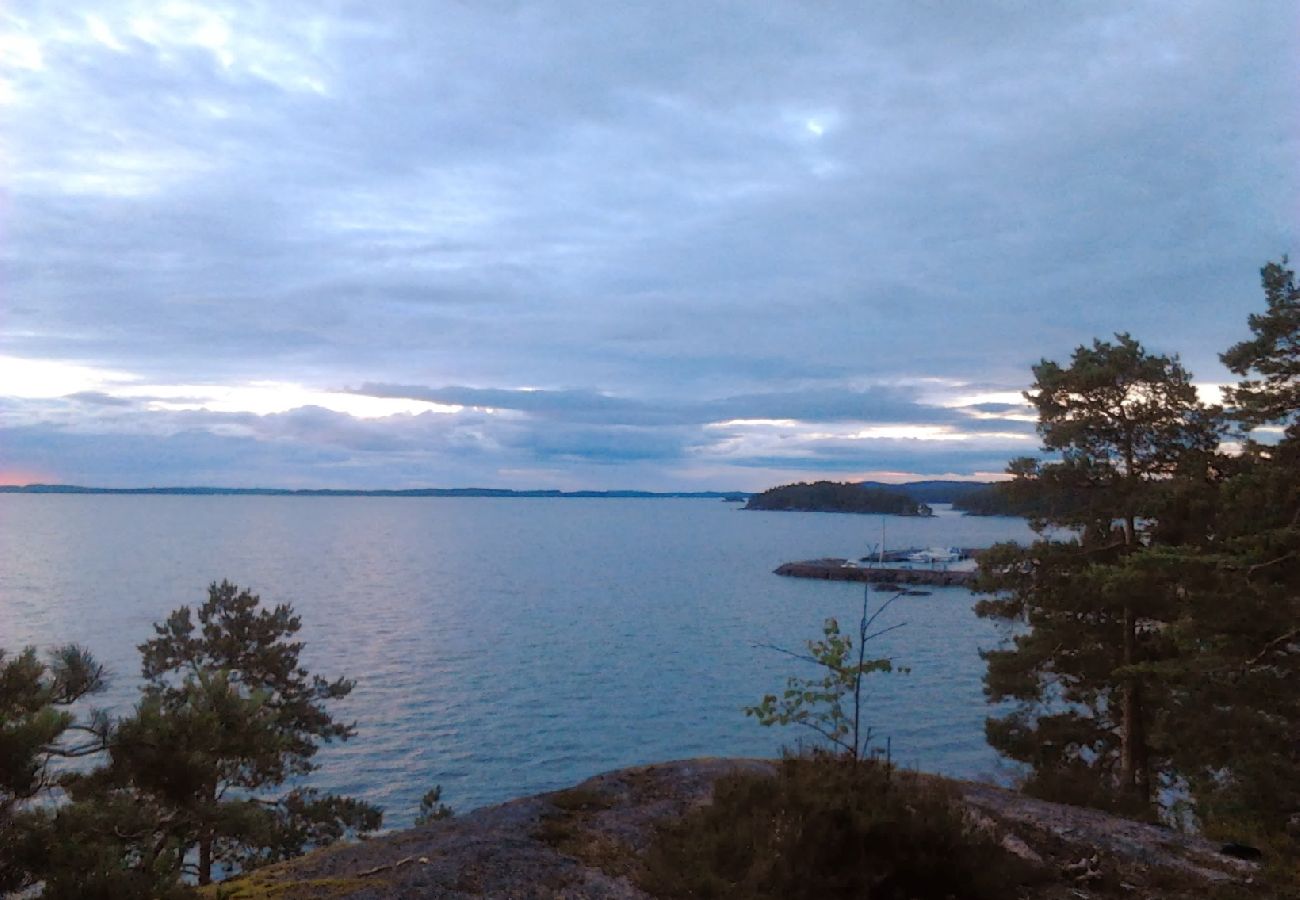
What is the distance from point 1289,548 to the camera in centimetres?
1378

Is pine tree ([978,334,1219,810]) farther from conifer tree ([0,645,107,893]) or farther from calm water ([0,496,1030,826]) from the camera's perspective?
conifer tree ([0,645,107,893])

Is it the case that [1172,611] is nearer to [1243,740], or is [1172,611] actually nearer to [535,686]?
[1243,740]

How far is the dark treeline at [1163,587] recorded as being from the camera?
1388cm

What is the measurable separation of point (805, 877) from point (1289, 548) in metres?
11.4

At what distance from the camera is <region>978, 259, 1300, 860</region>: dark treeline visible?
13.9m

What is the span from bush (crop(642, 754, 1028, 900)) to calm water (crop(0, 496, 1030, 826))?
63.5ft

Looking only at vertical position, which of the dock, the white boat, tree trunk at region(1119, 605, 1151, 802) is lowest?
the dock

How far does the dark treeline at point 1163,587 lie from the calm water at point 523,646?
7912mm

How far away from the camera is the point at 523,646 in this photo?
1972 inches

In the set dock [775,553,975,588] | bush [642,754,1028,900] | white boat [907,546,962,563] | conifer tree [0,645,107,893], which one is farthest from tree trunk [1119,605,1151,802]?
white boat [907,546,962,563]

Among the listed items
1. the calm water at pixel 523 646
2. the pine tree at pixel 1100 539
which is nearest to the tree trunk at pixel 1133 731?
the pine tree at pixel 1100 539

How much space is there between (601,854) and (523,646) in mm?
42721

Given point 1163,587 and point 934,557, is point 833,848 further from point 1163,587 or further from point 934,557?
point 934,557

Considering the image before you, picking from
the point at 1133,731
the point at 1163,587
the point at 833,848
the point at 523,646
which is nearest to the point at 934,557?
the point at 523,646
